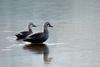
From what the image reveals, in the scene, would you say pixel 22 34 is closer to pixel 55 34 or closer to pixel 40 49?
pixel 55 34

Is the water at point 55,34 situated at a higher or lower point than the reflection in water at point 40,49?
higher

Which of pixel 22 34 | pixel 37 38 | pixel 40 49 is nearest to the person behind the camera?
pixel 40 49

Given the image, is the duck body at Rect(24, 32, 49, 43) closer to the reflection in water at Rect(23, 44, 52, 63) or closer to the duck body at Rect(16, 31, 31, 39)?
the reflection in water at Rect(23, 44, 52, 63)

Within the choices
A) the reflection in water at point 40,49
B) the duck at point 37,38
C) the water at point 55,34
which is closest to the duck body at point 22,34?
the water at point 55,34

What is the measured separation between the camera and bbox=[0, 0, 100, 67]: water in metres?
4.00

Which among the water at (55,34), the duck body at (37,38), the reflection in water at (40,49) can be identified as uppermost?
the duck body at (37,38)

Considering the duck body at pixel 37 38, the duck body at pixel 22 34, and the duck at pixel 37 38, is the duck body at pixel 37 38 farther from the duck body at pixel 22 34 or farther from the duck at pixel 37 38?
the duck body at pixel 22 34

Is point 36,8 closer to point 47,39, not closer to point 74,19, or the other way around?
point 74,19

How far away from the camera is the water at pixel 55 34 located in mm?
4001

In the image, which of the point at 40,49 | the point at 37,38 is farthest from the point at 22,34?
the point at 40,49

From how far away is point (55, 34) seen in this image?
5.11m

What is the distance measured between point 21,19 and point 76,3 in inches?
73.7

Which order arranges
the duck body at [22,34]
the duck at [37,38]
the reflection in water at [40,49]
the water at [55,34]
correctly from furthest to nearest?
the duck body at [22,34] < the duck at [37,38] < the reflection in water at [40,49] < the water at [55,34]

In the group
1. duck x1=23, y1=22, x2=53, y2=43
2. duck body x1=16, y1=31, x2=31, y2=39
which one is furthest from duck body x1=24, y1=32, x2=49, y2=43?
duck body x1=16, y1=31, x2=31, y2=39
